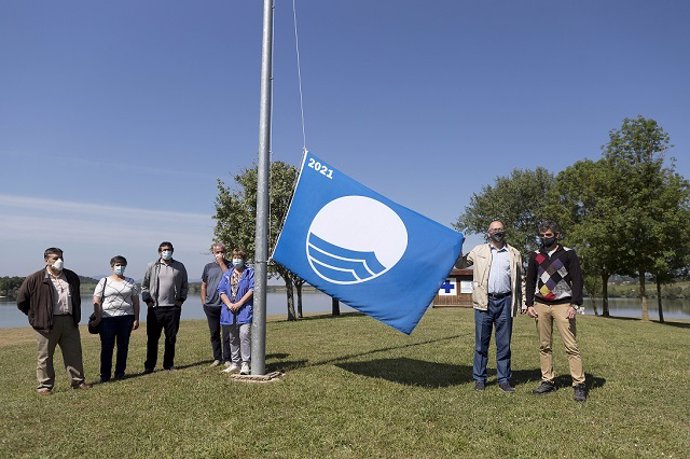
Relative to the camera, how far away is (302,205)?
26.7 feet

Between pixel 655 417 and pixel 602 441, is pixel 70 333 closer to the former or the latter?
pixel 602 441

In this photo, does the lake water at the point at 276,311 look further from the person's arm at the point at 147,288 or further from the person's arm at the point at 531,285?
the person's arm at the point at 531,285

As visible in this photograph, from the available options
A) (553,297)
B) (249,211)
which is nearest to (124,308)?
(553,297)

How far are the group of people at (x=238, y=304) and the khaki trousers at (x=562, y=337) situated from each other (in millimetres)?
14

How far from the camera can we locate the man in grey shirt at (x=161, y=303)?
948cm

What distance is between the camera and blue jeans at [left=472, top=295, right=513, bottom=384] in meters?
7.55

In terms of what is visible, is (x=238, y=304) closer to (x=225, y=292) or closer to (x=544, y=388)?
(x=225, y=292)

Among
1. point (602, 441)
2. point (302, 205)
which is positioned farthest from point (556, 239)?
point (302, 205)

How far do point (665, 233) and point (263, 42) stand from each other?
31.2 m

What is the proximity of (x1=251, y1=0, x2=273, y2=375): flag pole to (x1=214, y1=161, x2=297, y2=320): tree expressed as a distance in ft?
69.8

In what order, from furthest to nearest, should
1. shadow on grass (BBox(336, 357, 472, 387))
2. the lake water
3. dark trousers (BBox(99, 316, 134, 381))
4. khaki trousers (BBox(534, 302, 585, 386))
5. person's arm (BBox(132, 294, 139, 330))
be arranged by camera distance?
the lake water
person's arm (BBox(132, 294, 139, 330))
dark trousers (BBox(99, 316, 134, 381))
shadow on grass (BBox(336, 357, 472, 387))
khaki trousers (BBox(534, 302, 585, 386))

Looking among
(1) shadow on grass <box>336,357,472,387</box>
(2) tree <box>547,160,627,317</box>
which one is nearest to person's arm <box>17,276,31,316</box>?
(1) shadow on grass <box>336,357,472,387</box>

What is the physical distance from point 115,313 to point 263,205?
332 cm

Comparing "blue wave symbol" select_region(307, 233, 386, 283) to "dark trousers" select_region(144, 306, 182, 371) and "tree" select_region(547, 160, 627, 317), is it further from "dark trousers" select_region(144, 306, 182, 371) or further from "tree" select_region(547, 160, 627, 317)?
"tree" select_region(547, 160, 627, 317)
